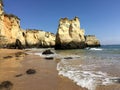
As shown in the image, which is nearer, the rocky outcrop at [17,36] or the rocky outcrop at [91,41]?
the rocky outcrop at [17,36]

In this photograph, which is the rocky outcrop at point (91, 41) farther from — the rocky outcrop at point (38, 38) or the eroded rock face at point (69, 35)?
the rocky outcrop at point (38, 38)

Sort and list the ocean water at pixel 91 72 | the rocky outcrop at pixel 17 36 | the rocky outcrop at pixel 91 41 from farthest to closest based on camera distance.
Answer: the rocky outcrop at pixel 91 41, the rocky outcrop at pixel 17 36, the ocean water at pixel 91 72

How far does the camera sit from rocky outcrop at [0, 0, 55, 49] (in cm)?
4197

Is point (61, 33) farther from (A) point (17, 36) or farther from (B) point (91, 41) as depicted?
(B) point (91, 41)

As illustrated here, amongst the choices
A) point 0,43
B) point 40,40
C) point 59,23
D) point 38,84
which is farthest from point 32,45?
point 38,84

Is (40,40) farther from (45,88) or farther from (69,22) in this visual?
(45,88)

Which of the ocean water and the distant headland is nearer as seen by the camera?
the ocean water

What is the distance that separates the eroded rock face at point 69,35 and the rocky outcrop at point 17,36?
1039 cm

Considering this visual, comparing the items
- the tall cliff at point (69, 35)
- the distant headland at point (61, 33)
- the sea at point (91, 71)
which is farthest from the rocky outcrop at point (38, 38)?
the sea at point (91, 71)

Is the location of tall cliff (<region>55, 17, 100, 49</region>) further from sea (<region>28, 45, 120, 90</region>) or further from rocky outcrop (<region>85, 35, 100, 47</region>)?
sea (<region>28, 45, 120, 90</region>)

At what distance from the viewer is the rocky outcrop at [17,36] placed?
138 ft

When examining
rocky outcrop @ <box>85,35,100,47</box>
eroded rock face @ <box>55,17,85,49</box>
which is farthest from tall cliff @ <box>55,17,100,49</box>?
rocky outcrop @ <box>85,35,100,47</box>

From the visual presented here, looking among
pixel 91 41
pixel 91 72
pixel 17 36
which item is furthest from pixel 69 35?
pixel 91 72

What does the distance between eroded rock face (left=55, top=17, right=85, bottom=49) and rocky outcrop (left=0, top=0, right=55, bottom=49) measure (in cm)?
1039
